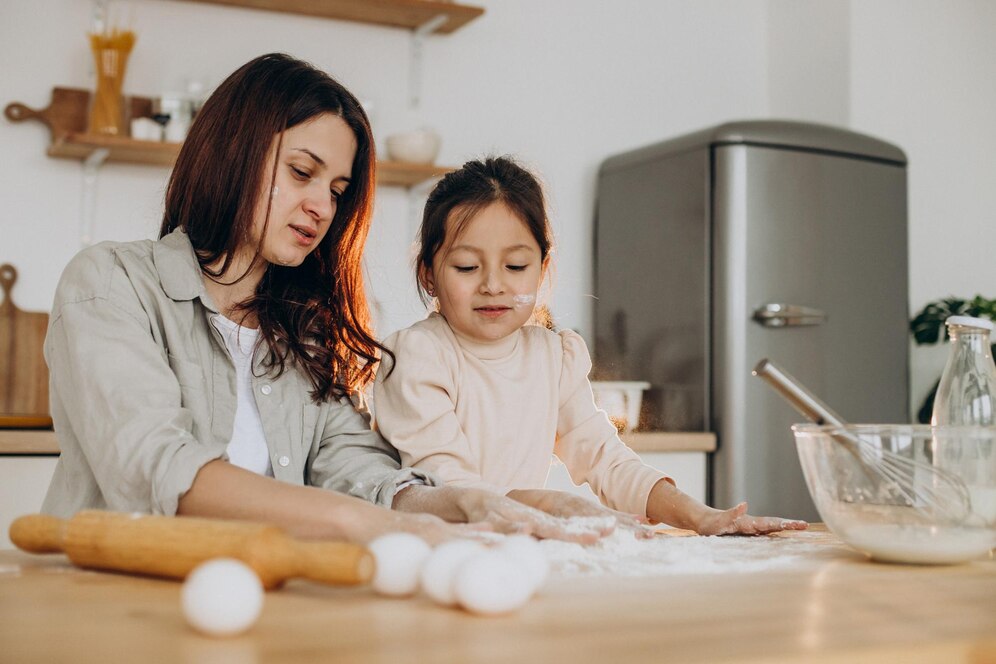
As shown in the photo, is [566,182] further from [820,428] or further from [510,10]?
[820,428]

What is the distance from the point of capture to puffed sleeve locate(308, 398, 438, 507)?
1283 millimetres

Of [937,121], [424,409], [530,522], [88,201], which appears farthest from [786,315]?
[530,522]

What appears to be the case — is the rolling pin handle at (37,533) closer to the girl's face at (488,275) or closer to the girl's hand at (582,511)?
the girl's hand at (582,511)

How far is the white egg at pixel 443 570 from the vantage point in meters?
0.61

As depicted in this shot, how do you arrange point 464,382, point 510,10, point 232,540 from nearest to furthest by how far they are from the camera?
point 232,540, point 464,382, point 510,10

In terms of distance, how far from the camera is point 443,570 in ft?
2.02

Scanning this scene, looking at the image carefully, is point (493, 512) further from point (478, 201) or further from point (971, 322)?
point (478, 201)

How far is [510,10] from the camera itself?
3012mm

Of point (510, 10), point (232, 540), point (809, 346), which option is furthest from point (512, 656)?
point (510, 10)

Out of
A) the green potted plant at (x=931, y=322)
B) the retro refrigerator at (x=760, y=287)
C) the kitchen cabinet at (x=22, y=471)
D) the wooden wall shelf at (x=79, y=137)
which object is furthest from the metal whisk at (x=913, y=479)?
the green potted plant at (x=931, y=322)

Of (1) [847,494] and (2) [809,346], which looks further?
(2) [809,346]

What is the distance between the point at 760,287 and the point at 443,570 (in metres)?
2.16

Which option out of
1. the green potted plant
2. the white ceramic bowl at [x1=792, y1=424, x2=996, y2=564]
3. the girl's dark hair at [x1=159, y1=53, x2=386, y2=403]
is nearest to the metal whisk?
the white ceramic bowl at [x1=792, y1=424, x2=996, y2=564]

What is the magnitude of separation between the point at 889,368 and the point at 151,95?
201 cm
